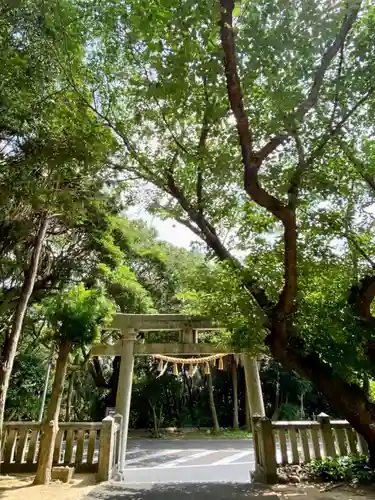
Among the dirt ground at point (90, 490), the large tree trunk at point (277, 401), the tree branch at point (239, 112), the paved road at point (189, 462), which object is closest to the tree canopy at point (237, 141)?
the tree branch at point (239, 112)

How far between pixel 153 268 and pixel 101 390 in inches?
294

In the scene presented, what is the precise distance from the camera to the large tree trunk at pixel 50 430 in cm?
442

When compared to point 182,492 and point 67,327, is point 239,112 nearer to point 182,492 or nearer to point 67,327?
point 67,327

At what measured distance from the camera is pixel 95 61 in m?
4.34

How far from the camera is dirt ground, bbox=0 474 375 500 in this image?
3732 mm

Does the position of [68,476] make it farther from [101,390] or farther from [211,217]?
[101,390]

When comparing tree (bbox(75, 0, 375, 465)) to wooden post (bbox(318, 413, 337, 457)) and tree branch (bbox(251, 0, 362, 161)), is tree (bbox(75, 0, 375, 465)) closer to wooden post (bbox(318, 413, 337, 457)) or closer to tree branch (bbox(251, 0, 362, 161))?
tree branch (bbox(251, 0, 362, 161))

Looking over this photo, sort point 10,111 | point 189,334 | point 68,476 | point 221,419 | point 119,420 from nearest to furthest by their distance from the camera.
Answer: point 10,111 → point 68,476 → point 119,420 → point 189,334 → point 221,419

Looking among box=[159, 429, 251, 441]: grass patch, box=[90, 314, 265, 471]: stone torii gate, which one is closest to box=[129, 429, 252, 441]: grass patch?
box=[159, 429, 251, 441]: grass patch

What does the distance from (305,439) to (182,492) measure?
1.95m

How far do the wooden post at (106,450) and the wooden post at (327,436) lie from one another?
2.96 meters

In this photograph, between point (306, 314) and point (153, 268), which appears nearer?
point (306, 314)

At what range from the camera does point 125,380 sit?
6.80 meters

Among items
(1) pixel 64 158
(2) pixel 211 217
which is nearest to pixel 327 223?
(2) pixel 211 217
